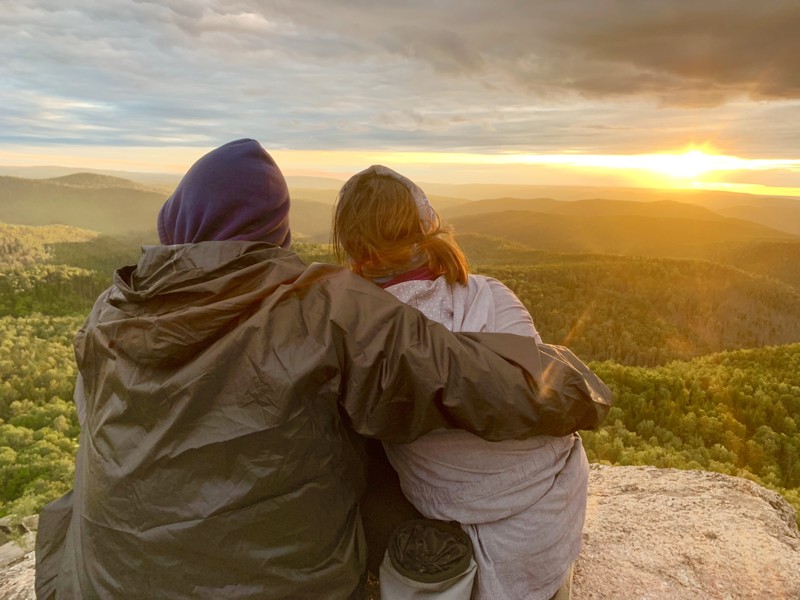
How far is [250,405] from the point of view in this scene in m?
2.05

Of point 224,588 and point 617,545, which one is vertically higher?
point 224,588

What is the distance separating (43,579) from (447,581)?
2.16 m

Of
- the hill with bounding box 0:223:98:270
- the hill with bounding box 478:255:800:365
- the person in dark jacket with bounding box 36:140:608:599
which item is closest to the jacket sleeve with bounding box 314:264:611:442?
the person in dark jacket with bounding box 36:140:608:599

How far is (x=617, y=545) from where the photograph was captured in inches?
170

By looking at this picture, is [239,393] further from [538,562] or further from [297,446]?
[538,562]

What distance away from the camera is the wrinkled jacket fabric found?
6.68 ft

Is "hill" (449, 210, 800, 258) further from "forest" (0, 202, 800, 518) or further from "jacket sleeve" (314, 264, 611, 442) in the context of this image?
"jacket sleeve" (314, 264, 611, 442)

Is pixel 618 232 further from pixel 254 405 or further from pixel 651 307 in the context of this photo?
pixel 254 405

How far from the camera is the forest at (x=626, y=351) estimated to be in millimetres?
12469

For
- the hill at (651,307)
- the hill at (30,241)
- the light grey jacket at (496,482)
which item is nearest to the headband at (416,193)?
the light grey jacket at (496,482)

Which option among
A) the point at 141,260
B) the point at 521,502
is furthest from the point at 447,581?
the point at 141,260

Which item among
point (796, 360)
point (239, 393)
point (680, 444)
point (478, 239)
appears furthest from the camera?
point (478, 239)

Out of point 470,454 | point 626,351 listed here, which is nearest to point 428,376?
point 470,454

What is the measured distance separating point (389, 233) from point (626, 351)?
49668 millimetres
